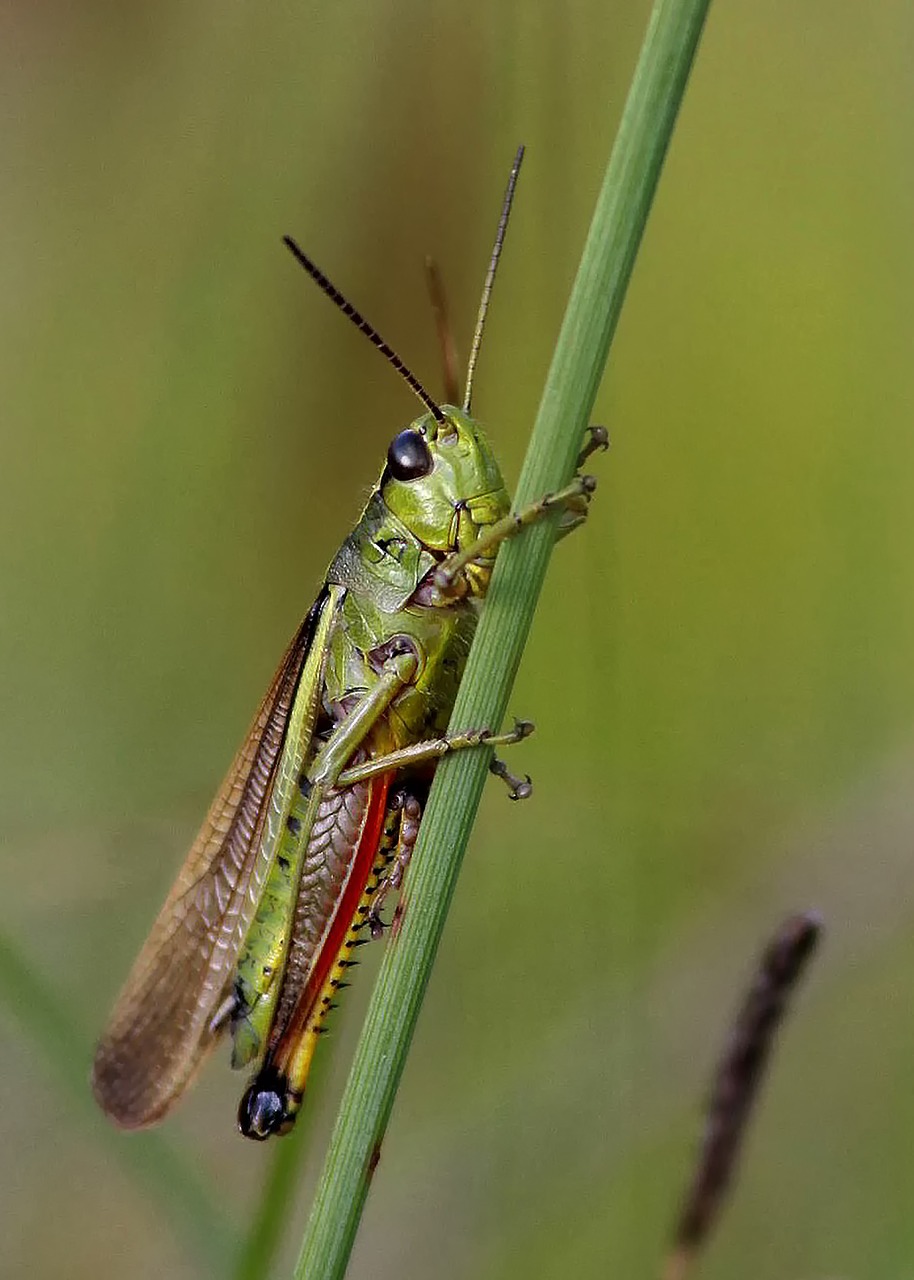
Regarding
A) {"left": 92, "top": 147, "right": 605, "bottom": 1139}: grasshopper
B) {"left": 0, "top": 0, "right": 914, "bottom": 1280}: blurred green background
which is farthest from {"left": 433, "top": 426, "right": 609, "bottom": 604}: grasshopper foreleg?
{"left": 0, "top": 0, "right": 914, "bottom": 1280}: blurred green background

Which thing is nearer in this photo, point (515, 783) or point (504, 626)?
point (504, 626)

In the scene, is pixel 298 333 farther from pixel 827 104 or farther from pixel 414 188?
pixel 827 104

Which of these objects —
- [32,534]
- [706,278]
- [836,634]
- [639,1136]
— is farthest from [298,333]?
[639,1136]

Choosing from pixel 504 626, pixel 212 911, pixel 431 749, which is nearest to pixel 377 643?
pixel 431 749

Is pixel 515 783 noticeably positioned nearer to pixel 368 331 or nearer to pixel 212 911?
pixel 212 911

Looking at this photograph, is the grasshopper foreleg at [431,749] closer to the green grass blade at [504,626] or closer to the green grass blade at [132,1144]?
the green grass blade at [504,626]

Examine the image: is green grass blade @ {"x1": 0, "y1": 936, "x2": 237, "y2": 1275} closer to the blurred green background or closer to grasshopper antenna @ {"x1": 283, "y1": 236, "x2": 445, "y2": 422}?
the blurred green background

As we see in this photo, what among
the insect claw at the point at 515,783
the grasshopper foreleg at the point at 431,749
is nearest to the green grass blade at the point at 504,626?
the grasshopper foreleg at the point at 431,749
